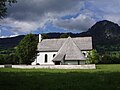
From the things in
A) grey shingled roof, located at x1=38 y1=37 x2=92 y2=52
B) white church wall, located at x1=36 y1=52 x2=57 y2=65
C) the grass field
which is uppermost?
grey shingled roof, located at x1=38 y1=37 x2=92 y2=52

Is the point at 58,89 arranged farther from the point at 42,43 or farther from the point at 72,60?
the point at 42,43

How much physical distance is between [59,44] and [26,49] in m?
14.6

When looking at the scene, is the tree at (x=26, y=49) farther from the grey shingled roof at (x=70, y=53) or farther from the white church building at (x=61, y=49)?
the grey shingled roof at (x=70, y=53)

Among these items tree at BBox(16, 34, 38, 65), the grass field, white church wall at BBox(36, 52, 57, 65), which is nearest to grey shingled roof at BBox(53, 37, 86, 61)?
tree at BBox(16, 34, 38, 65)

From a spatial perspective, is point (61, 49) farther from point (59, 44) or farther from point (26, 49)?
point (59, 44)

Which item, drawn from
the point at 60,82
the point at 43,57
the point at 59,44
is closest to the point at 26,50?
the point at 43,57

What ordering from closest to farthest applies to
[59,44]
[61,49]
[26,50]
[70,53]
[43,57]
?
[70,53] < [61,49] < [26,50] < [59,44] < [43,57]

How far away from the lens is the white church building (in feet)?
251

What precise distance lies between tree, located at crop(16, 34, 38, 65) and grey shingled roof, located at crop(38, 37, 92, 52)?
891cm

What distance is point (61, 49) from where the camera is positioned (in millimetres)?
80875

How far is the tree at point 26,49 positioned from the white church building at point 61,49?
24.4 ft

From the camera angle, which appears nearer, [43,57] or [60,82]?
[60,82]

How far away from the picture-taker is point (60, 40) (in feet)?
314

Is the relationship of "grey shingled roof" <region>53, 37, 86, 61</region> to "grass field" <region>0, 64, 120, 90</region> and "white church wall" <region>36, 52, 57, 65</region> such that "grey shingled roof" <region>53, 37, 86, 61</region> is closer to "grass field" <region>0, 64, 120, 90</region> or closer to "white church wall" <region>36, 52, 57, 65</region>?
"white church wall" <region>36, 52, 57, 65</region>
